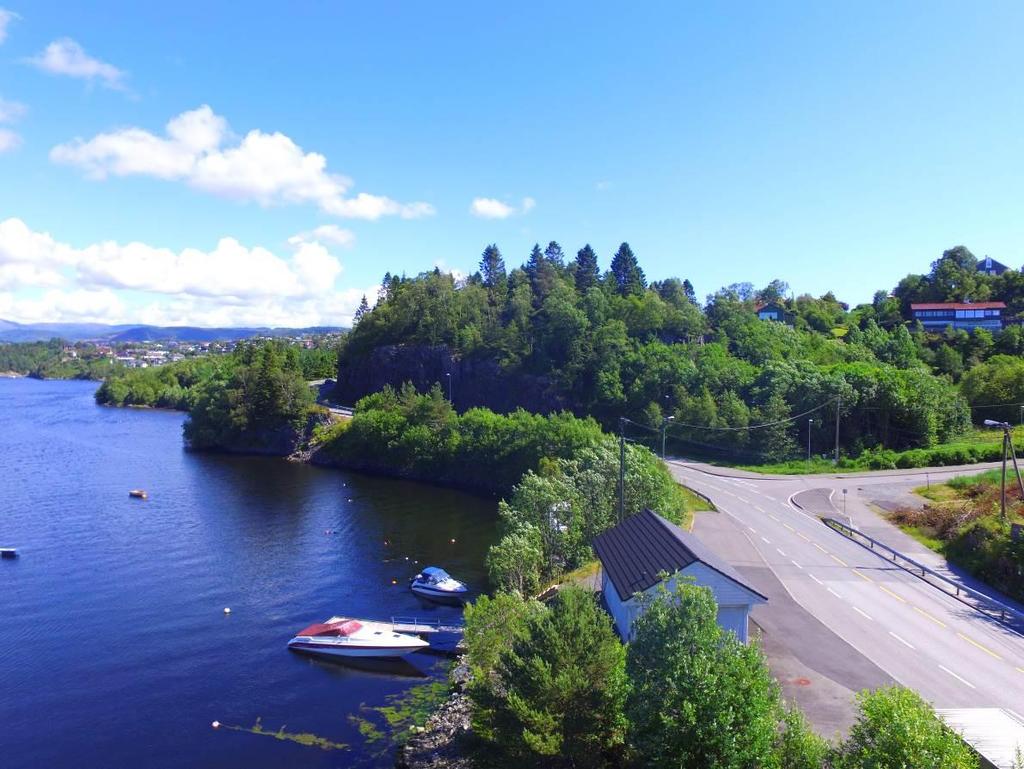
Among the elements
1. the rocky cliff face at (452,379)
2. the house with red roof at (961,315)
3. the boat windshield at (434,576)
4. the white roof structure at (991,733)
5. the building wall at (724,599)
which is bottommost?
the boat windshield at (434,576)

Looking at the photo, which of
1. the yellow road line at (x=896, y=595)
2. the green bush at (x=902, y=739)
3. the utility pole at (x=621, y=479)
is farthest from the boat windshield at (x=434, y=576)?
the green bush at (x=902, y=739)

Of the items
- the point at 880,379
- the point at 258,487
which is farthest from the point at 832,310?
the point at 258,487

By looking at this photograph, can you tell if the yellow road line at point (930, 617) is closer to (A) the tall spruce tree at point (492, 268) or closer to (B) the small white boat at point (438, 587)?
(B) the small white boat at point (438, 587)

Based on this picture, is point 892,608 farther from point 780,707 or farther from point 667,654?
point 667,654

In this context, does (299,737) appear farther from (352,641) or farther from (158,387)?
(158,387)

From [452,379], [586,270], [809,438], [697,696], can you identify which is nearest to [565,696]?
[697,696]
